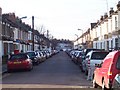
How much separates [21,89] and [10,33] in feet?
156

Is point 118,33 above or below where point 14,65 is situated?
above

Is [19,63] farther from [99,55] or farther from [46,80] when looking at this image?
[46,80]

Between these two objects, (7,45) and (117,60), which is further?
(7,45)

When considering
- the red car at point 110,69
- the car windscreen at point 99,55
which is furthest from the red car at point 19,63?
the red car at point 110,69

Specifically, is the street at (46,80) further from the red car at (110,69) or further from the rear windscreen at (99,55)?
the red car at (110,69)

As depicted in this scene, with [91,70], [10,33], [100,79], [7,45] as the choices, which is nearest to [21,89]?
[100,79]

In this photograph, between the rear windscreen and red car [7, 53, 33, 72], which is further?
red car [7, 53, 33, 72]

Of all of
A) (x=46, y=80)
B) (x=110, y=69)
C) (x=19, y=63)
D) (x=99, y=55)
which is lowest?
(x=46, y=80)

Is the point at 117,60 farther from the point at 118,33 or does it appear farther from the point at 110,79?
the point at 118,33

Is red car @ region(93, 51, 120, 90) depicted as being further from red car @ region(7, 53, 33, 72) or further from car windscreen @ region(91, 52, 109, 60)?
red car @ region(7, 53, 33, 72)

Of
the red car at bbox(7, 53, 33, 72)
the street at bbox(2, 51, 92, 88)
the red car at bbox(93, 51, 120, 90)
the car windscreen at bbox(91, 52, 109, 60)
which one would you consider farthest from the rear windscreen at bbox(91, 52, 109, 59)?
the red car at bbox(93, 51, 120, 90)

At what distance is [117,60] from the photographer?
14328 mm

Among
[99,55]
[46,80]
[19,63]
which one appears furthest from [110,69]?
[19,63]

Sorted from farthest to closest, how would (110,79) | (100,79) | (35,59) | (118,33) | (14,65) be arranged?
1. (118,33)
2. (35,59)
3. (14,65)
4. (100,79)
5. (110,79)
